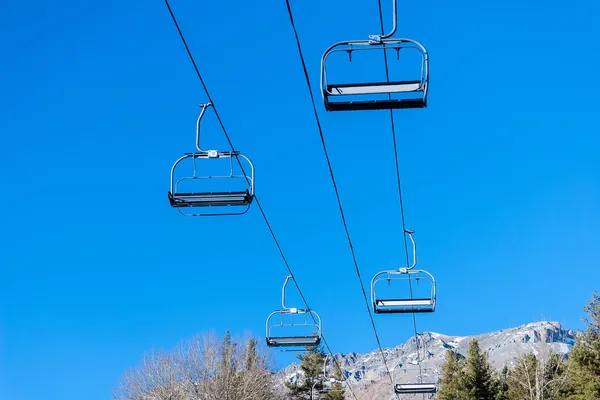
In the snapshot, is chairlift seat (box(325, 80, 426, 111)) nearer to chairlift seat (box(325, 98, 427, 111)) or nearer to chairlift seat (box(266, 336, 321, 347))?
chairlift seat (box(325, 98, 427, 111))

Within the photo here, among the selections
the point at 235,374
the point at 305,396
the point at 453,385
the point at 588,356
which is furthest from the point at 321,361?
the point at 588,356

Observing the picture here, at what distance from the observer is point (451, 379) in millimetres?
71750

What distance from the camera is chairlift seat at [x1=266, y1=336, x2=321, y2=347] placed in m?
19.9

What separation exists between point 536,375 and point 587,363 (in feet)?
24.5

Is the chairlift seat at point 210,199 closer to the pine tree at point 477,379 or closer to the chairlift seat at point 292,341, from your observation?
the chairlift seat at point 292,341

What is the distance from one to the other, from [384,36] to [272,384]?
180 feet

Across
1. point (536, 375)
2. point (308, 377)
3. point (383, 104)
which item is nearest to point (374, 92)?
Answer: point (383, 104)


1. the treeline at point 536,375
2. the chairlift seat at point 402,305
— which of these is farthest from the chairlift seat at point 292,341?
the treeline at point 536,375

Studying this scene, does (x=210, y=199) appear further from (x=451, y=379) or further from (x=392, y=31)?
(x=451, y=379)

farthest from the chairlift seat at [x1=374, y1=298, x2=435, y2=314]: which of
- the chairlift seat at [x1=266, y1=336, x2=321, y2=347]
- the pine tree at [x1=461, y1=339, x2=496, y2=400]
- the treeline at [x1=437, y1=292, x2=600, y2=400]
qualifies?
the pine tree at [x1=461, y1=339, x2=496, y2=400]

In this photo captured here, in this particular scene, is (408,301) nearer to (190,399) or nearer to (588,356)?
(588,356)

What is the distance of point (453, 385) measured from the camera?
69.6 metres

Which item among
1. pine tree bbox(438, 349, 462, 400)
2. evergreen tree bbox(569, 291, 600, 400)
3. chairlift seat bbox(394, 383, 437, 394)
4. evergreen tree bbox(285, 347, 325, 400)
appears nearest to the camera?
chairlift seat bbox(394, 383, 437, 394)

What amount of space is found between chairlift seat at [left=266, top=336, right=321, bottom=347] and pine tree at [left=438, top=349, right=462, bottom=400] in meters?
49.1
